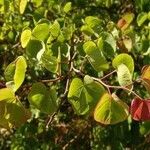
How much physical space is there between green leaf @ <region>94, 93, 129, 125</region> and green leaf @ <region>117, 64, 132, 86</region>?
0.04 meters

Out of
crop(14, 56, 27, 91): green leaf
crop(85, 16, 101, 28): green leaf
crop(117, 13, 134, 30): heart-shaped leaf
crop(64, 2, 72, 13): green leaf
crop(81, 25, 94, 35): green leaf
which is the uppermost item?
crop(14, 56, 27, 91): green leaf

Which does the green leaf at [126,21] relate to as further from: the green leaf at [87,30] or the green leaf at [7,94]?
the green leaf at [7,94]

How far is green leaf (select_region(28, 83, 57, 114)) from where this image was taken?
111 centimetres

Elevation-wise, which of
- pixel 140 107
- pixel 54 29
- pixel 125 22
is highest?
pixel 54 29

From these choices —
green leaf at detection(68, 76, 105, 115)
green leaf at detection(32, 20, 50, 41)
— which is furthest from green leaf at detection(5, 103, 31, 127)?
green leaf at detection(32, 20, 50, 41)

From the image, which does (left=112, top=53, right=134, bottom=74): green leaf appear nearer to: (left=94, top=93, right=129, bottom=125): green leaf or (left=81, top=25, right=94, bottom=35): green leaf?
(left=94, top=93, right=129, bottom=125): green leaf

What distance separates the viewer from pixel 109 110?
3.51ft

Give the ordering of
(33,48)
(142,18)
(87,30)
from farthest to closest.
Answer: (142,18) < (87,30) < (33,48)

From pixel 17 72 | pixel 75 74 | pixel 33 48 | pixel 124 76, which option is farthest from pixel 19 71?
pixel 75 74

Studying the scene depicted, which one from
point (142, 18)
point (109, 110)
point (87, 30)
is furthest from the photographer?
point (142, 18)

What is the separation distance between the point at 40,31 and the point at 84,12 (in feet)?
3.65

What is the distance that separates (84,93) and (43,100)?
0.10m

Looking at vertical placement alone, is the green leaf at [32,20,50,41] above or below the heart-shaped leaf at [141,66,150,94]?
above

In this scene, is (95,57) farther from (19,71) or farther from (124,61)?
(19,71)
